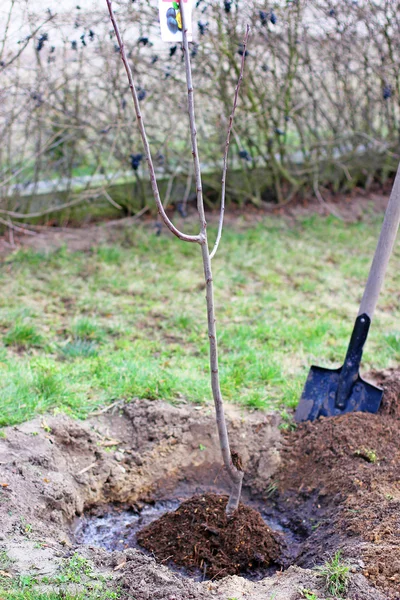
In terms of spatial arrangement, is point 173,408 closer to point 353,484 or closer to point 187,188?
point 353,484

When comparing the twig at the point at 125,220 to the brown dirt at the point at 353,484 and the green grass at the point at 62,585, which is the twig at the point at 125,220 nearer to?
the brown dirt at the point at 353,484

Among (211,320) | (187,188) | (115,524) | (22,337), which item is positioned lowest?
(115,524)

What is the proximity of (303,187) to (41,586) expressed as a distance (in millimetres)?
5660

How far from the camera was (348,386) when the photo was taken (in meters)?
3.39

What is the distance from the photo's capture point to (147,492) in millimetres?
3098

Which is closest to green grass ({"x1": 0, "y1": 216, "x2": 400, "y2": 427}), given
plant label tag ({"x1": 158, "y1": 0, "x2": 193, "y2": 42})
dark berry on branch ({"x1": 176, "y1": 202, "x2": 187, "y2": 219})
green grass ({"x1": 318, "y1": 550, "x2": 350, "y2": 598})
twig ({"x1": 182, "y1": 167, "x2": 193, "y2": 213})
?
dark berry on branch ({"x1": 176, "y1": 202, "x2": 187, "y2": 219})

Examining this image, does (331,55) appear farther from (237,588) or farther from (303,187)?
(237,588)

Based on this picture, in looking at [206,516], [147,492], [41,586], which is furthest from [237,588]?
[147,492]

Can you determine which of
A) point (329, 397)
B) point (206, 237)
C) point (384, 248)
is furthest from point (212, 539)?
point (384, 248)

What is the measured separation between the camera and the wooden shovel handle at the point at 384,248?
3123mm

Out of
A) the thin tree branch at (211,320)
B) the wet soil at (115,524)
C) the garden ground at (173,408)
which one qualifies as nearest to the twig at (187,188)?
the garden ground at (173,408)

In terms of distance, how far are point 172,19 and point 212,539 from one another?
200 cm

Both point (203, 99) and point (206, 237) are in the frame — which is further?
point (203, 99)

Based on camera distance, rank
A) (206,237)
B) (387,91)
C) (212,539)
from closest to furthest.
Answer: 1. (206,237)
2. (212,539)
3. (387,91)
